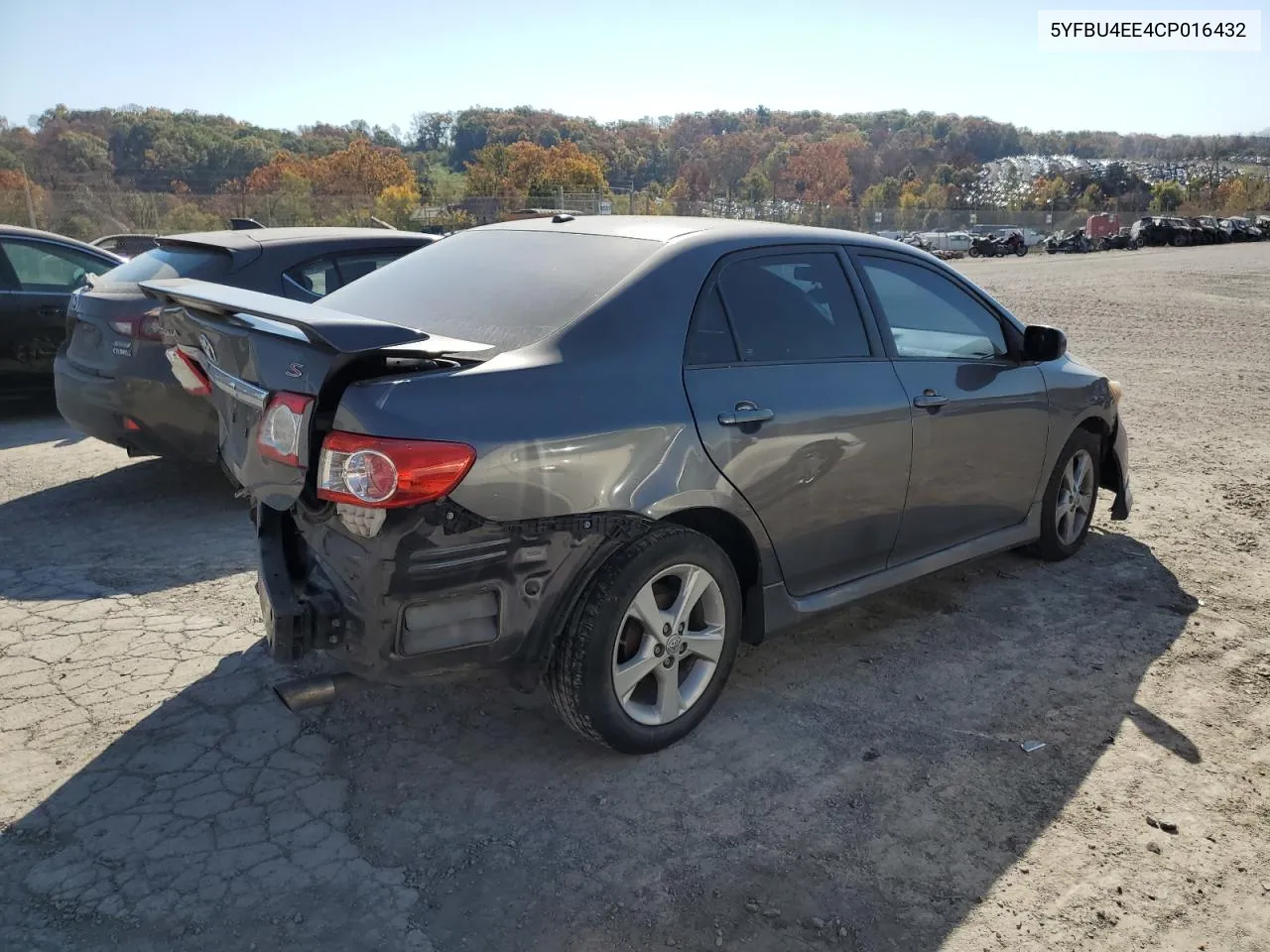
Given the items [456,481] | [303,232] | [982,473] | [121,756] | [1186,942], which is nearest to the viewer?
[1186,942]

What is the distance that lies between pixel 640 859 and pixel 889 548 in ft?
5.87

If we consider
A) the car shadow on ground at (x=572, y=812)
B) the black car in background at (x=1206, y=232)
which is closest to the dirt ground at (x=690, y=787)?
the car shadow on ground at (x=572, y=812)

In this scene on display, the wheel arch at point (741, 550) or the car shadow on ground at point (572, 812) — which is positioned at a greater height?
the wheel arch at point (741, 550)

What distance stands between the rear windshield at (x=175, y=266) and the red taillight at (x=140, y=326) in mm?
235

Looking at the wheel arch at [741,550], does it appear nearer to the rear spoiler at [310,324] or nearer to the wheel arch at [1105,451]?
the rear spoiler at [310,324]

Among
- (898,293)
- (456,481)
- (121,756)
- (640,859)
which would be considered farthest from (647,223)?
(121,756)

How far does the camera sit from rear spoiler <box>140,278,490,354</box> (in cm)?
272

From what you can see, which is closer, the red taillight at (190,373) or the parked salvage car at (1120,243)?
the red taillight at (190,373)

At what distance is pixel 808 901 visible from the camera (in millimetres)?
2682

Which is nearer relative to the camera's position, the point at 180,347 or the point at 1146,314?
the point at 180,347

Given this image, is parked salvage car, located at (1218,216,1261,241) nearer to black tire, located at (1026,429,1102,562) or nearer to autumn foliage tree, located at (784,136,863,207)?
black tire, located at (1026,429,1102,562)

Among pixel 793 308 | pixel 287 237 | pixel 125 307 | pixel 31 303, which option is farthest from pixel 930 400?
pixel 31 303

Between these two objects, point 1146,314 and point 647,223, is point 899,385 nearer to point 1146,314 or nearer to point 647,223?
point 647,223

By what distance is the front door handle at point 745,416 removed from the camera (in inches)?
132
